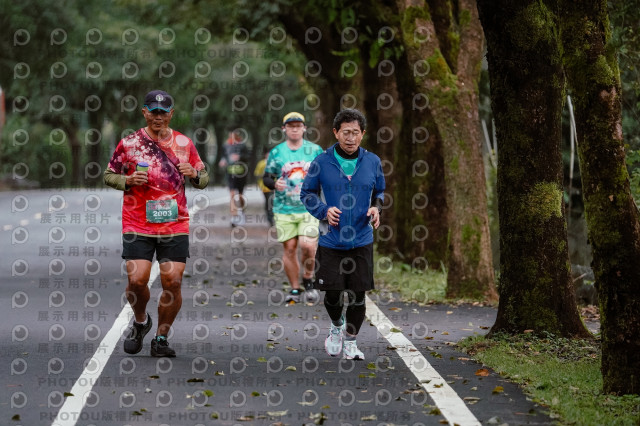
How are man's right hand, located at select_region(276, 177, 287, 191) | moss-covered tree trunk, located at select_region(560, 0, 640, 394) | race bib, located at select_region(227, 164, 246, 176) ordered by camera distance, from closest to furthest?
1. moss-covered tree trunk, located at select_region(560, 0, 640, 394)
2. man's right hand, located at select_region(276, 177, 287, 191)
3. race bib, located at select_region(227, 164, 246, 176)

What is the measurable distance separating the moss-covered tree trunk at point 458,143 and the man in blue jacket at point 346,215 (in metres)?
5.50

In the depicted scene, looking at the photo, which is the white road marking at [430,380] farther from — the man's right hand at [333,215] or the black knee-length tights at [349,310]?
the man's right hand at [333,215]

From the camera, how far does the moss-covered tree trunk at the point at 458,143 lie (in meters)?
16.1

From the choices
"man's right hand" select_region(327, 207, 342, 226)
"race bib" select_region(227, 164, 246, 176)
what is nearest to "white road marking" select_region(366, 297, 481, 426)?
"man's right hand" select_region(327, 207, 342, 226)

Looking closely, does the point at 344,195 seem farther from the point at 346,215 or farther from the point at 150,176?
the point at 150,176

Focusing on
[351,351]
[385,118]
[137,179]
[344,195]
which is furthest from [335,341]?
[385,118]

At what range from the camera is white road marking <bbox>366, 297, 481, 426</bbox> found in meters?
8.12

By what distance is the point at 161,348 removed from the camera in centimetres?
1063

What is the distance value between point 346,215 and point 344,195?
0.52 feet

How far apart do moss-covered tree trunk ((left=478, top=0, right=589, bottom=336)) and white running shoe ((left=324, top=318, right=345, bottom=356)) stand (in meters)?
1.93

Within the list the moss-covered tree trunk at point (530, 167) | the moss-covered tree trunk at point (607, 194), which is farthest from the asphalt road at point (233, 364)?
the moss-covered tree trunk at point (530, 167)

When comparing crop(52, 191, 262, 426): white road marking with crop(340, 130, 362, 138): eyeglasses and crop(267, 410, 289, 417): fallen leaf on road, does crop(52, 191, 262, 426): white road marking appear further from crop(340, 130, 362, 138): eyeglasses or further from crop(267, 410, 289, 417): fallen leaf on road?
crop(340, 130, 362, 138): eyeglasses

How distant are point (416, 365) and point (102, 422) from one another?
3205mm

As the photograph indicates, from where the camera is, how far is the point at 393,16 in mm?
18312
